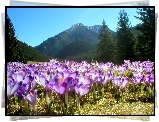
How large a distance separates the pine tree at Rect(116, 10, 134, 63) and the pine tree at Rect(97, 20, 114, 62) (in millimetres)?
70

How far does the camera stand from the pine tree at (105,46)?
4.40 m

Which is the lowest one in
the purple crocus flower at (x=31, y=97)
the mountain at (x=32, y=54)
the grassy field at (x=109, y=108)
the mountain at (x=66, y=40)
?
the grassy field at (x=109, y=108)

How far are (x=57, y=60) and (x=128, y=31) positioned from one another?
26.4 inches

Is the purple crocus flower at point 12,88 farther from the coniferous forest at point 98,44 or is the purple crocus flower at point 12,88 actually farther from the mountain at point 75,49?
the mountain at point 75,49

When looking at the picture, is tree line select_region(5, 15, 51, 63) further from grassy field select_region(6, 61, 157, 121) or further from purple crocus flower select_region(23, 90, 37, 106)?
purple crocus flower select_region(23, 90, 37, 106)

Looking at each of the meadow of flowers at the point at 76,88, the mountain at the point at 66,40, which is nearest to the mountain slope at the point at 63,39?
the mountain at the point at 66,40

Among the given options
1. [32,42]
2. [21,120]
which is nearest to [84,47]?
[32,42]

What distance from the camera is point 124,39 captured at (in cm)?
445

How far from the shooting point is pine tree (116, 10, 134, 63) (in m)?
4.39

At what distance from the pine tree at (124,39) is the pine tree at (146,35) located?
0.26 feet

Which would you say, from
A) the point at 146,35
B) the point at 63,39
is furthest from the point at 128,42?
the point at 63,39

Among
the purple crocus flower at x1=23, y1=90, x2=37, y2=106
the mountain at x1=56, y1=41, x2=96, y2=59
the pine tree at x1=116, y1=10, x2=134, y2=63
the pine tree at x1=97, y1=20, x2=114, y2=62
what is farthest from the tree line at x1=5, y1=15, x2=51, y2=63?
the pine tree at x1=116, y1=10, x2=134, y2=63

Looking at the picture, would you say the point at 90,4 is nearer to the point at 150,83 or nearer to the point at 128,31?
the point at 128,31

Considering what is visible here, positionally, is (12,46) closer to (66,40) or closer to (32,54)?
(32,54)
